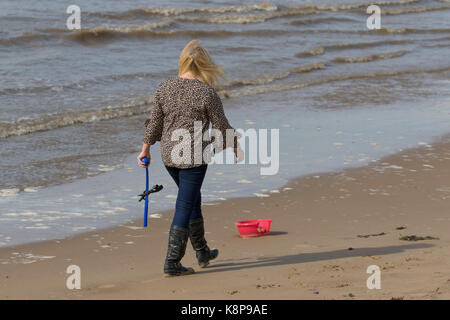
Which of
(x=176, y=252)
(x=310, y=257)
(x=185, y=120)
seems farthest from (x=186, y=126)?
(x=310, y=257)

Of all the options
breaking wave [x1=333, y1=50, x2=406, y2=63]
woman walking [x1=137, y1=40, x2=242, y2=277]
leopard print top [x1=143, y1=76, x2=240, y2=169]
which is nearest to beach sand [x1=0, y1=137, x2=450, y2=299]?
woman walking [x1=137, y1=40, x2=242, y2=277]

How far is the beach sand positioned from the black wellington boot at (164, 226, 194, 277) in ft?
0.24

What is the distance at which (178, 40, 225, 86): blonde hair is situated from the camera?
5.23 m

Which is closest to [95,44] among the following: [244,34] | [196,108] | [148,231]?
[244,34]

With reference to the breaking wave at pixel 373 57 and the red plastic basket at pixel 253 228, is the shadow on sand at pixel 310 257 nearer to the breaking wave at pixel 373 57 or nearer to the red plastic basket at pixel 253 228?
the red plastic basket at pixel 253 228

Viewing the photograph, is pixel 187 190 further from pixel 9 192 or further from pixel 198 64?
pixel 9 192

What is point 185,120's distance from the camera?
5223mm

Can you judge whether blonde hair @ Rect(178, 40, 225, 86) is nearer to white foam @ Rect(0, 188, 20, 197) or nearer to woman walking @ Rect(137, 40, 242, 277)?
woman walking @ Rect(137, 40, 242, 277)

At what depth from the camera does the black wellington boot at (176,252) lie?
534cm

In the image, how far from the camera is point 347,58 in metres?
18.9

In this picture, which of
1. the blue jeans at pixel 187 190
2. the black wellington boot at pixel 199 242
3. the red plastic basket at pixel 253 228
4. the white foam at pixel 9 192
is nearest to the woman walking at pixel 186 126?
the blue jeans at pixel 187 190

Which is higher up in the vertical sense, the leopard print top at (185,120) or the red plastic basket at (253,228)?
the leopard print top at (185,120)

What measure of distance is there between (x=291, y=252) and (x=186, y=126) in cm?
139

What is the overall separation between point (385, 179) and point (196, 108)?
361 cm
